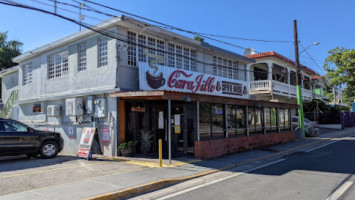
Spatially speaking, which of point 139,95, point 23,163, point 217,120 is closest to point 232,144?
point 217,120

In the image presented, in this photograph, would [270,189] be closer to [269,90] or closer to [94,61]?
[94,61]

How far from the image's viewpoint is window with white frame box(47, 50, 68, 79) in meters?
14.8

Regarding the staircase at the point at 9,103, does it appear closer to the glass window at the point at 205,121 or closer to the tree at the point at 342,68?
the glass window at the point at 205,121

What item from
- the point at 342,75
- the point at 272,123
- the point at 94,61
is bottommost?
the point at 272,123

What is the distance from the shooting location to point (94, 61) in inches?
504

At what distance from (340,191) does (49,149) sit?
1032cm

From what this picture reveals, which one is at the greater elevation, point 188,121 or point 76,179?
point 188,121

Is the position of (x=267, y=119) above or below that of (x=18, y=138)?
above

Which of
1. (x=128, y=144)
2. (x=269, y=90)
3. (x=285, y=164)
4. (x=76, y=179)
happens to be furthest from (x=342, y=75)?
(x=76, y=179)

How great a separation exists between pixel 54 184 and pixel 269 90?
17741 millimetres

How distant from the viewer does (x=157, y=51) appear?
44.4 ft

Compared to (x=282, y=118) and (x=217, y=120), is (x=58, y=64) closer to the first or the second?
(x=217, y=120)

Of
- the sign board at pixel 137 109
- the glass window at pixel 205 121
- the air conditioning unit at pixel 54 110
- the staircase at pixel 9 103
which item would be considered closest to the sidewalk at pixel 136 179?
the glass window at pixel 205 121

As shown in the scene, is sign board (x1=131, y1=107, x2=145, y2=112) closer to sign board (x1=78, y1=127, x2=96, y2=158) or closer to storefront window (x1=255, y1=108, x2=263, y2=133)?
sign board (x1=78, y1=127, x2=96, y2=158)
